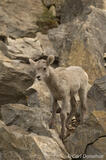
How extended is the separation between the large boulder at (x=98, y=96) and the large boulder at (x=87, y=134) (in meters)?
1.25

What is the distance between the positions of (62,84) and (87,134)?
2.63 m

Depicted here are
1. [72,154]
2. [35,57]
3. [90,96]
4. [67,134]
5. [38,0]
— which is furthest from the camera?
[38,0]

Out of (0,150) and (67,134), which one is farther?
(67,134)

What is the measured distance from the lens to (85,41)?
22734mm

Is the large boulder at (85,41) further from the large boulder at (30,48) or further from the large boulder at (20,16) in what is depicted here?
the large boulder at (20,16)

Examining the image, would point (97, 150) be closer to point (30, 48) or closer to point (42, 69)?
point (42, 69)

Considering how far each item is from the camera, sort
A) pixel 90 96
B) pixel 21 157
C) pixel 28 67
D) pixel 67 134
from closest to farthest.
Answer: pixel 21 157 < pixel 67 134 < pixel 90 96 < pixel 28 67

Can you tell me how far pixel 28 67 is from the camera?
2136 cm

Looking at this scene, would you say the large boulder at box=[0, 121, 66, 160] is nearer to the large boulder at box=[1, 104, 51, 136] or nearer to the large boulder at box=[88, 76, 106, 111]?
the large boulder at box=[1, 104, 51, 136]

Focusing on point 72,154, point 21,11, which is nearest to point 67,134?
point 72,154

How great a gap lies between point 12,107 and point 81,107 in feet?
10.9

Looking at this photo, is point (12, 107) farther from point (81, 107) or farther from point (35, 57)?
point (35, 57)

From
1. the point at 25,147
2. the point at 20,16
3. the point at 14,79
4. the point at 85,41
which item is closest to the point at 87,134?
the point at 25,147

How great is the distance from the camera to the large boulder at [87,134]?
12742 millimetres
